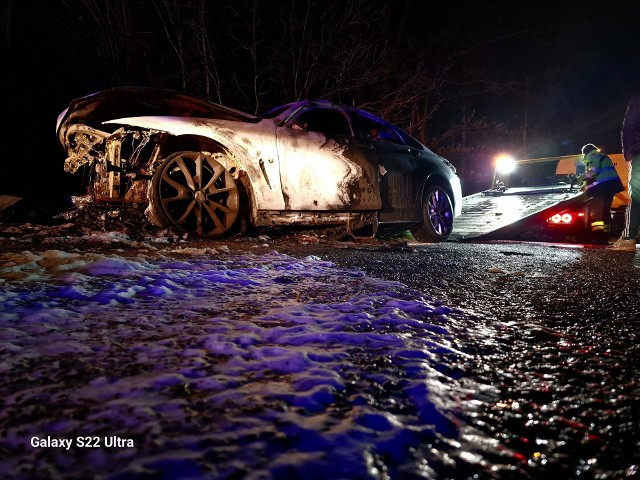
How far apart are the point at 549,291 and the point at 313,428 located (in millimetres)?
1947

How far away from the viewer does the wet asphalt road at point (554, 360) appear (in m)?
0.77

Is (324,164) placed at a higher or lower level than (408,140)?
lower

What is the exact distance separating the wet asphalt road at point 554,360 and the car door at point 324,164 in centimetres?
186

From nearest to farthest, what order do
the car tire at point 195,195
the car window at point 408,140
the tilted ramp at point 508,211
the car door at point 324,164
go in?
the car tire at point 195,195, the car door at point 324,164, the tilted ramp at point 508,211, the car window at point 408,140

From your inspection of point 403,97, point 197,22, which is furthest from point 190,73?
point 403,97

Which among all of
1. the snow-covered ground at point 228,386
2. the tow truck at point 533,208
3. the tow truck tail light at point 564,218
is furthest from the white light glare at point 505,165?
the snow-covered ground at point 228,386

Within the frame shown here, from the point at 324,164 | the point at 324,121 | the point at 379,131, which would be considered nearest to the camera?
the point at 324,164

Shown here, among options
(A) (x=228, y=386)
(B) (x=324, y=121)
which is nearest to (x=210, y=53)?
(B) (x=324, y=121)

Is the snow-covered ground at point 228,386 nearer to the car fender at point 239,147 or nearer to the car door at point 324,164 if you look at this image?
the car fender at point 239,147

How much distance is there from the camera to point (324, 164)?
446 centimetres

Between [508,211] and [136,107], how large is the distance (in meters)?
5.64

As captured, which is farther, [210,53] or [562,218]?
[210,53]

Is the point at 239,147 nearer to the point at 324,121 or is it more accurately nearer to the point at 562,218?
the point at 324,121

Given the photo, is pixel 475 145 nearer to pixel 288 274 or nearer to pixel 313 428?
pixel 288 274
